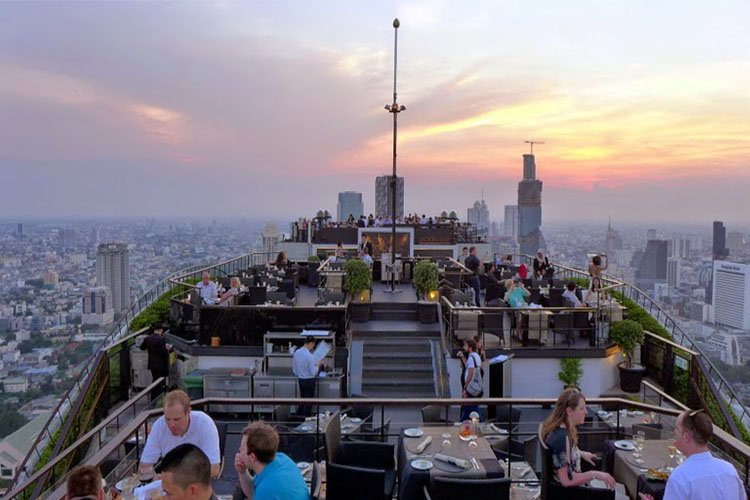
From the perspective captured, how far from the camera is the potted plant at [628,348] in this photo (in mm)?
12766

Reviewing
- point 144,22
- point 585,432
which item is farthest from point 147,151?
point 585,432

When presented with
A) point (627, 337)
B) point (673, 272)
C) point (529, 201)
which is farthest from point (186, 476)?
point (529, 201)

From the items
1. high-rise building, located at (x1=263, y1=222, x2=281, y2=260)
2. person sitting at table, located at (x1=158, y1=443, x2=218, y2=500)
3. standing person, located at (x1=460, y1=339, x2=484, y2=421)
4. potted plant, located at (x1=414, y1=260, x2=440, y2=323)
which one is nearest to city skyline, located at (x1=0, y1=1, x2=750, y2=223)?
high-rise building, located at (x1=263, y1=222, x2=281, y2=260)

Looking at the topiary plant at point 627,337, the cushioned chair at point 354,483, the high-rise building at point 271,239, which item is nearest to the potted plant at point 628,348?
the topiary plant at point 627,337

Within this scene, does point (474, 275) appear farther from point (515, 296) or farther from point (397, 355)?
point (397, 355)

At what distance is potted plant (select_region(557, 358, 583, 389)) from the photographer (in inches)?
491

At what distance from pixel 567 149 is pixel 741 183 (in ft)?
44.6

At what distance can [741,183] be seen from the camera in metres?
32.7

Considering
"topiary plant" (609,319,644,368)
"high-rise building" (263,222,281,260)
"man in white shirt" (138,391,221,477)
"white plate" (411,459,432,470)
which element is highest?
"high-rise building" (263,222,281,260)

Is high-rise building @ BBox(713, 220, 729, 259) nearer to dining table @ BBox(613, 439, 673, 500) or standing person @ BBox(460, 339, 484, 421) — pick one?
standing person @ BBox(460, 339, 484, 421)

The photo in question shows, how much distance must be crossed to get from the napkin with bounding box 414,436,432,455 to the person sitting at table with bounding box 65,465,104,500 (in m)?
2.97

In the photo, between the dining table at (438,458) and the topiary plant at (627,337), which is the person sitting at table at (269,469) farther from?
the topiary plant at (627,337)

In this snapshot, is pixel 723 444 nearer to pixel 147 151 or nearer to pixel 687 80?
pixel 687 80

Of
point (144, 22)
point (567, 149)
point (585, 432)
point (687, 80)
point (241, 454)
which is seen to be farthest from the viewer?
point (567, 149)
